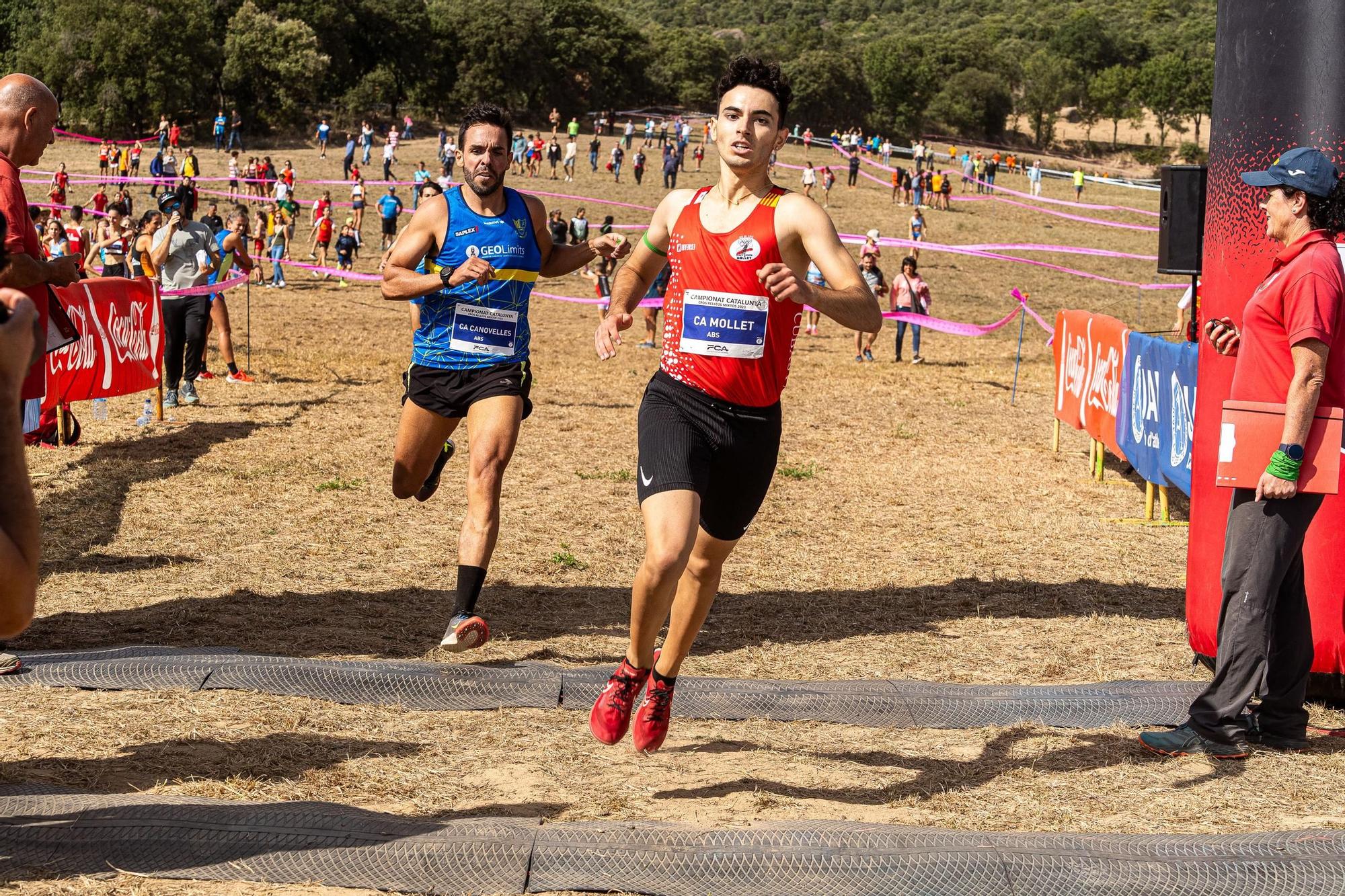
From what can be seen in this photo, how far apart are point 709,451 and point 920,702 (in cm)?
161

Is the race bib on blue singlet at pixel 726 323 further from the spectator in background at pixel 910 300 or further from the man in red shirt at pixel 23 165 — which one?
the spectator in background at pixel 910 300

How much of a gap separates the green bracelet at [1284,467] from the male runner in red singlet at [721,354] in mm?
1434

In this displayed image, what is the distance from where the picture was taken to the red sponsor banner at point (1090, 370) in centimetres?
1099

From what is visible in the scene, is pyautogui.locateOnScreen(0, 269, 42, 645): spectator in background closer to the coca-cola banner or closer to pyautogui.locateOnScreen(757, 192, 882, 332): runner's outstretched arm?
pyautogui.locateOnScreen(757, 192, 882, 332): runner's outstretched arm

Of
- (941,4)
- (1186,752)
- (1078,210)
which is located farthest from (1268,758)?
(941,4)

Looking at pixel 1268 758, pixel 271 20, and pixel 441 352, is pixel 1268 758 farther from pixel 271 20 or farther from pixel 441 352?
pixel 271 20

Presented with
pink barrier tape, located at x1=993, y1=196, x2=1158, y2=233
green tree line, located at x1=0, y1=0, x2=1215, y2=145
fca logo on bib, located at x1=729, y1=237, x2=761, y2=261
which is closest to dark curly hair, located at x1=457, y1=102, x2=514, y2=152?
fca logo on bib, located at x1=729, y1=237, x2=761, y2=261

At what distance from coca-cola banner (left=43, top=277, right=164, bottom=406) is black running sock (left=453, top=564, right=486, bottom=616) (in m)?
6.26

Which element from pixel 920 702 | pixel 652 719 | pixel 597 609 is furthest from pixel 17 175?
pixel 920 702

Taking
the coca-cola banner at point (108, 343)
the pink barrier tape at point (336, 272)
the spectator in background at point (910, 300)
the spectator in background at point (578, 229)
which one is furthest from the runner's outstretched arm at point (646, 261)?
the spectator in background at point (578, 229)

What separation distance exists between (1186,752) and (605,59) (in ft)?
311

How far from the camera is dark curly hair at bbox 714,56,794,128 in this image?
4469 millimetres

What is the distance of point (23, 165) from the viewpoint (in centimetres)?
505

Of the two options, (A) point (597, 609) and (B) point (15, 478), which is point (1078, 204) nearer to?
(A) point (597, 609)
